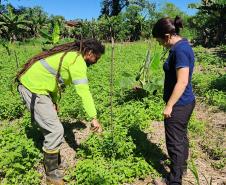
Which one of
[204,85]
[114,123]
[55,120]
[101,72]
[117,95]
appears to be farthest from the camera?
[101,72]

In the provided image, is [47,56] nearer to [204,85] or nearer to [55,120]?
[55,120]

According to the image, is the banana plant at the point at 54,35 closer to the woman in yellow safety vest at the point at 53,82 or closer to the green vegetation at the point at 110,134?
the green vegetation at the point at 110,134

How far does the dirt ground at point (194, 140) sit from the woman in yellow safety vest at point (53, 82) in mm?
657

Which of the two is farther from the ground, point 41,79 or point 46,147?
point 41,79

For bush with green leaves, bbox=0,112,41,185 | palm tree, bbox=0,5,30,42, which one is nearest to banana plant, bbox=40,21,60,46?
bush with green leaves, bbox=0,112,41,185

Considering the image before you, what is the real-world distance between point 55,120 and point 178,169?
162 centimetres

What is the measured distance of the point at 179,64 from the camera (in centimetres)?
397

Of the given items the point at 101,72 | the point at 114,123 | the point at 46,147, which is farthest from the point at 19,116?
the point at 101,72

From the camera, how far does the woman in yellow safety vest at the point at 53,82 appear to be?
4.47 meters

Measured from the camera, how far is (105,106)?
26.2ft

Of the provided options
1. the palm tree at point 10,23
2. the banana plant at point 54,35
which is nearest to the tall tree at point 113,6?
the palm tree at point 10,23

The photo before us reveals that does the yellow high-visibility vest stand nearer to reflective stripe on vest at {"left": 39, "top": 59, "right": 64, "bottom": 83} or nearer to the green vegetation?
reflective stripe on vest at {"left": 39, "top": 59, "right": 64, "bottom": 83}

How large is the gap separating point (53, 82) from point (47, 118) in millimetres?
470

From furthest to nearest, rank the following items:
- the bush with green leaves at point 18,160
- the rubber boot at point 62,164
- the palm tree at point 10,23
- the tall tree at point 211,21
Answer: the palm tree at point 10,23
the tall tree at point 211,21
the rubber boot at point 62,164
the bush with green leaves at point 18,160
